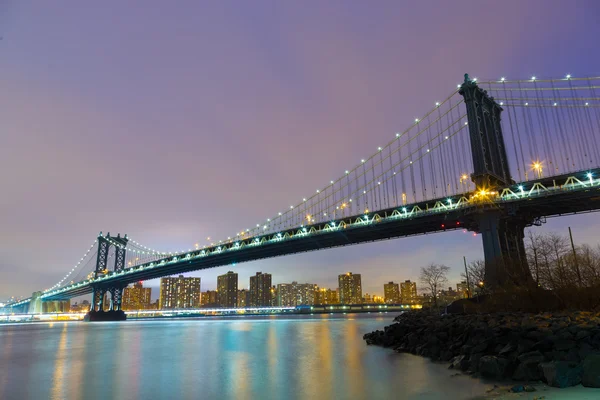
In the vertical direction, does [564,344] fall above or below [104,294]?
below

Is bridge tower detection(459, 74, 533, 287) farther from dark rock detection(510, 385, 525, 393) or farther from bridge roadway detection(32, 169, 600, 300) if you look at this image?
dark rock detection(510, 385, 525, 393)

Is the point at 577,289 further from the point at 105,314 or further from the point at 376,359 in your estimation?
the point at 105,314

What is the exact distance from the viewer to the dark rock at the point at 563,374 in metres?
9.57

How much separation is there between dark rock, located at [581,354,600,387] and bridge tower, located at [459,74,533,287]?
90.1 ft

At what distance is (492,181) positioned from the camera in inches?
1756

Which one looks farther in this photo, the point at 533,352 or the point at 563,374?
the point at 533,352

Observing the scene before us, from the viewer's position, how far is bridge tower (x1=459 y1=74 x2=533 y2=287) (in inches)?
1560

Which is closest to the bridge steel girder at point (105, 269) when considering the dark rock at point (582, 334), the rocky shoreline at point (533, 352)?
the rocky shoreline at point (533, 352)

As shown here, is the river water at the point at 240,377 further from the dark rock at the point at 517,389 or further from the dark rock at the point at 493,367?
the dark rock at the point at 517,389

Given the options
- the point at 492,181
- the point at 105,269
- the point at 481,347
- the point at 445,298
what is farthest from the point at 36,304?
the point at 481,347

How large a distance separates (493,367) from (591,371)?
8.63ft

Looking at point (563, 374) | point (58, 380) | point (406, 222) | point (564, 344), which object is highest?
point (406, 222)

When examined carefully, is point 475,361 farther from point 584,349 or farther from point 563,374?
point 563,374

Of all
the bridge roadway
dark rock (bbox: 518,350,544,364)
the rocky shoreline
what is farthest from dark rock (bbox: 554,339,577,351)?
the bridge roadway
